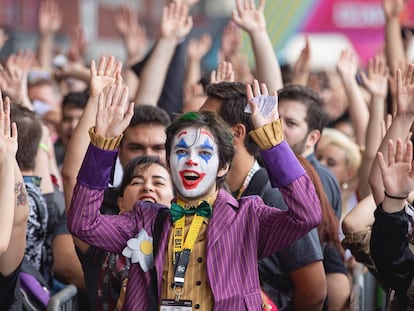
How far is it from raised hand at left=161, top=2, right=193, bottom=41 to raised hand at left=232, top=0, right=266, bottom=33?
1.84ft

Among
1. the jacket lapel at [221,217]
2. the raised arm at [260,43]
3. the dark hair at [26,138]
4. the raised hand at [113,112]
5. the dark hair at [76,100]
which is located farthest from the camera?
the dark hair at [76,100]

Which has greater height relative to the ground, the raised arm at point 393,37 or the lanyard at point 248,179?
the raised arm at point 393,37

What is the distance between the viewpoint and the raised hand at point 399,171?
5617 millimetres

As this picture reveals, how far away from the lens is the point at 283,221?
5551 mm

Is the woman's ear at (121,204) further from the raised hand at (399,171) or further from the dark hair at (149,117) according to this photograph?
the raised hand at (399,171)

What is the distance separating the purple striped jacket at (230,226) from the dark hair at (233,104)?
97cm

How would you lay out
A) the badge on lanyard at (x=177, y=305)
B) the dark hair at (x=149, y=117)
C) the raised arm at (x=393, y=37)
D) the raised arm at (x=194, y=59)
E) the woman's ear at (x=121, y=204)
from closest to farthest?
the badge on lanyard at (x=177, y=305) → the woman's ear at (x=121, y=204) → the dark hair at (x=149, y=117) → the raised arm at (x=393, y=37) → the raised arm at (x=194, y=59)

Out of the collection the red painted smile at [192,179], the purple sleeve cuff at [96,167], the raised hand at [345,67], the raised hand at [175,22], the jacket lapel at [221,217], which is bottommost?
A: the jacket lapel at [221,217]

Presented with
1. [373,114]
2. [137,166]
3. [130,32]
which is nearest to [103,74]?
[137,166]

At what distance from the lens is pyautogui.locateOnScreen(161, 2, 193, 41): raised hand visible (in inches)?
348

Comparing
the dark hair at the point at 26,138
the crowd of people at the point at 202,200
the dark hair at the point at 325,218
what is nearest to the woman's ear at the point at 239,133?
the crowd of people at the point at 202,200

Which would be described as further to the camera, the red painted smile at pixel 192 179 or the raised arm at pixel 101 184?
the red painted smile at pixel 192 179

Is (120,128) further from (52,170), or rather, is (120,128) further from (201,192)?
(52,170)

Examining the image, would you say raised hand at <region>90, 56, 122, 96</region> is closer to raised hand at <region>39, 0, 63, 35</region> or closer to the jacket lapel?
the jacket lapel
